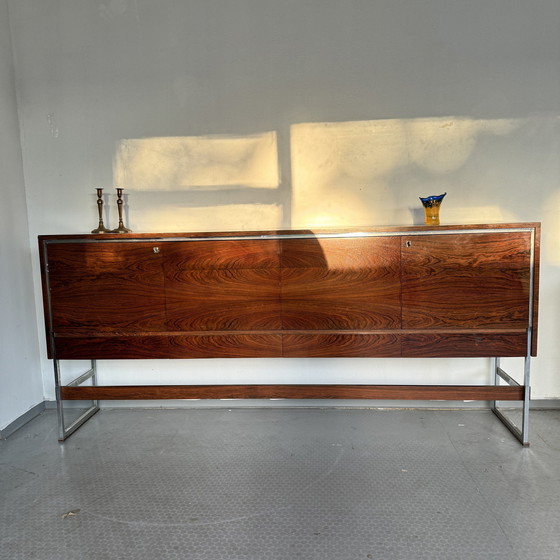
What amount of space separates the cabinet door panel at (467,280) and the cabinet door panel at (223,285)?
730 mm

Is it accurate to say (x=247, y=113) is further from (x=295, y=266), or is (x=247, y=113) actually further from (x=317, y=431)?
(x=317, y=431)

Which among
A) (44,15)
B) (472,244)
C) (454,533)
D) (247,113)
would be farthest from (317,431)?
(44,15)

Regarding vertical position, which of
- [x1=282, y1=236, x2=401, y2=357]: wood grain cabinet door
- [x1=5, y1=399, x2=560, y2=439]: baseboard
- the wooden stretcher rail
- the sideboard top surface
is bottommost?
[x1=5, y1=399, x2=560, y2=439]: baseboard

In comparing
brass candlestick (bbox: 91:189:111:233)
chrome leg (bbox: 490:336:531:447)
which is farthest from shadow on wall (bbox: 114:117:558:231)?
chrome leg (bbox: 490:336:531:447)

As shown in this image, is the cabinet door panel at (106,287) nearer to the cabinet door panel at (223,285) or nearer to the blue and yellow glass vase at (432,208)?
the cabinet door panel at (223,285)

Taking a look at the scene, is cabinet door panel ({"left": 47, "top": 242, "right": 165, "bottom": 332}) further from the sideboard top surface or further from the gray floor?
the gray floor

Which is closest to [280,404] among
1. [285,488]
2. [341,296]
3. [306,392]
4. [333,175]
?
[306,392]

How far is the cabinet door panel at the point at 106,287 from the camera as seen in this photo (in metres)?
2.28

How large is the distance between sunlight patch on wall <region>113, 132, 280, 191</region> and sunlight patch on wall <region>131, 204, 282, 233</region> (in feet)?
0.45

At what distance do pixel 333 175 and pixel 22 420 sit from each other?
101 inches

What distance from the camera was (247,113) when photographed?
8.80 feet

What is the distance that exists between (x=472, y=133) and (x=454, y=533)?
2.21 m

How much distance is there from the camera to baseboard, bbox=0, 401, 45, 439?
252 centimetres

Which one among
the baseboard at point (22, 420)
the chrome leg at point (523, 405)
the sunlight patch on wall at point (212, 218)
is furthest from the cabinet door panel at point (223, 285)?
the chrome leg at point (523, 405)
